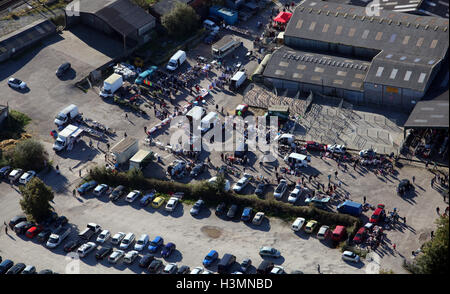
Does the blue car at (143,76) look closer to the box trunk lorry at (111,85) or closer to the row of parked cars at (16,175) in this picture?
the box trunk lorry at (111,85)

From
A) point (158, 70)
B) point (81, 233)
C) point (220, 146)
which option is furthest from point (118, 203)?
point (158, 70)

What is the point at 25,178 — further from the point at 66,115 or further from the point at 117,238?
the point at 117,238

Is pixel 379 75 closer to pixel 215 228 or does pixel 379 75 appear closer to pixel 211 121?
pixel 211 121

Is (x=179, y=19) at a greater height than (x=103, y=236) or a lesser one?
greater

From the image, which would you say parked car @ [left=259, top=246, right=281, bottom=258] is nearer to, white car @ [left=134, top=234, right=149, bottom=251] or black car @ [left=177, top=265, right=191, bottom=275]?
black car @ [left=177, top=265, right=191, bottom=275]

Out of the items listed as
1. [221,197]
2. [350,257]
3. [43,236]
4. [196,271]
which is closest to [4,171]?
[43,236]

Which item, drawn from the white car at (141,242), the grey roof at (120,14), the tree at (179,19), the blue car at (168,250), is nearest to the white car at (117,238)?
the white car at (141,242)
